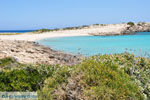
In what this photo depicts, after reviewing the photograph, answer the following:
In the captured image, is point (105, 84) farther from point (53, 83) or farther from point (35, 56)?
point (35, 56)

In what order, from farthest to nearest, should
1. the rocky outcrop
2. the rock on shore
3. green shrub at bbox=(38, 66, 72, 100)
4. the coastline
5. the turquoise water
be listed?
the rocky outcrop, the coastline, the turquoise water, the rock on shore, green shrub at bbox=(38, 66, 72, 100)

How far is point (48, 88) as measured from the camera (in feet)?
16.7

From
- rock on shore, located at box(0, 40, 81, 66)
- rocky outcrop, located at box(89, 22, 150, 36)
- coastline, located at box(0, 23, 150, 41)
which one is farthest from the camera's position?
rocky outcrop, located at box(89, 22, 150, 36)

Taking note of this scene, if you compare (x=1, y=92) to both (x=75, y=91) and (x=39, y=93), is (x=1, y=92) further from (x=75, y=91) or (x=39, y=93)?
(x=75, y=91)

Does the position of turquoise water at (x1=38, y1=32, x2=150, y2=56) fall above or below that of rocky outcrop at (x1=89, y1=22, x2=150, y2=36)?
below

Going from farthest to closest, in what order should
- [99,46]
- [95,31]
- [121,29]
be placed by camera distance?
[121,29] < [95,31] < [99,46]

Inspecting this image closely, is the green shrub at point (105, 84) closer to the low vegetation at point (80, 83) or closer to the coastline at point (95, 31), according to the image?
the low vegetation at point (80, 83)

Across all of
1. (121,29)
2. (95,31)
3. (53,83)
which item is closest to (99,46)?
(53,83)

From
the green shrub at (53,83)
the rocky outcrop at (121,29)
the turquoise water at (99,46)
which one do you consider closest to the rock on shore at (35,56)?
the turquoise water at (99,46)

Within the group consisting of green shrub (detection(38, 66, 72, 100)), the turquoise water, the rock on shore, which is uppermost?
green shrub (detection(38, 66, 72, 100))

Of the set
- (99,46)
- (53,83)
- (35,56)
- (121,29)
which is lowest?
(99,46)

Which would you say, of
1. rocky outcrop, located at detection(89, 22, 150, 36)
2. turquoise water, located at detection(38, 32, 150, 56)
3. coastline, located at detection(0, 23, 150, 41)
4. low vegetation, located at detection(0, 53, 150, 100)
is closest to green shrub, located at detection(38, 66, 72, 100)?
low vegetation, located at detection(0, 53, 150, 100)

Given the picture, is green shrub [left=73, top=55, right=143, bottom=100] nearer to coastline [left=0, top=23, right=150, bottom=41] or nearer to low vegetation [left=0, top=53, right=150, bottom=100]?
low vegetation [left=0, top=53, right=150, bottom=100]

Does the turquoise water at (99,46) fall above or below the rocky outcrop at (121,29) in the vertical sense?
below
